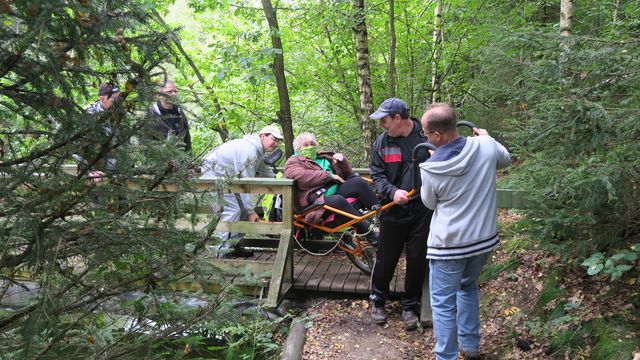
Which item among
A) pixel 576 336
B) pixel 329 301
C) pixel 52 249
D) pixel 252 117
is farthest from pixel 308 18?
pixel 52 249

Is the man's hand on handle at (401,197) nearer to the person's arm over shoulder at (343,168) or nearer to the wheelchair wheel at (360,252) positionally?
the wheelchair wheel at (360,252)

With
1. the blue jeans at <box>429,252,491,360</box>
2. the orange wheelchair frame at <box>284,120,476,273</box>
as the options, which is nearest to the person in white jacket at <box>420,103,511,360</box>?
the blue jeans at <box>429,252,491,360</box>

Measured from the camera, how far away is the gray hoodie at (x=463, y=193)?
3.12 metres

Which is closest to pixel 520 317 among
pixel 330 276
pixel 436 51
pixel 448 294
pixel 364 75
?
pixel 448 294

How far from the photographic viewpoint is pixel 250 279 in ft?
11.2

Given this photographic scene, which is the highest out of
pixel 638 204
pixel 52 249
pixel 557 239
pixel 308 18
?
pixel 308 18

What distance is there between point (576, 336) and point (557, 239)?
3.04 ft

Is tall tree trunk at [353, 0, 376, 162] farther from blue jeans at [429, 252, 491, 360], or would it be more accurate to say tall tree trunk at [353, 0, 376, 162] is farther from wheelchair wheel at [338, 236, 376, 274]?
blue jeans at [429, 252, 491, 360]

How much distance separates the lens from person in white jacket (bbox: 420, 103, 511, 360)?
312 cm

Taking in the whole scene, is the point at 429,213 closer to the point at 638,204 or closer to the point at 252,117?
the point at 638,204

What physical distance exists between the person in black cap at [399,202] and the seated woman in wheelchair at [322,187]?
80cm

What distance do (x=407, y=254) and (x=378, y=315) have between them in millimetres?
669

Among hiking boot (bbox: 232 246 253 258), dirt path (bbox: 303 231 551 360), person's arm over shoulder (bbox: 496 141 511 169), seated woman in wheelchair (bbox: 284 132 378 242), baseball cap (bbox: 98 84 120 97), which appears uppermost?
baseball cap (bbox: 98 84 120 97)

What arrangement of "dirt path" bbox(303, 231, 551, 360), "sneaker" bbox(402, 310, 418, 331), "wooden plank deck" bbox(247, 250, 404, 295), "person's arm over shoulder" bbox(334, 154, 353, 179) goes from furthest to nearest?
1. "person's arm over shoulder" bbox(334, 154, 353, 179)
2. "wooden plank deck" bbox(247, 250, 404, 295)
3. "sneaker" bbox(402, 310, 418, 331)
4. "dirt path" bbox(303, 231, 551, 360)
